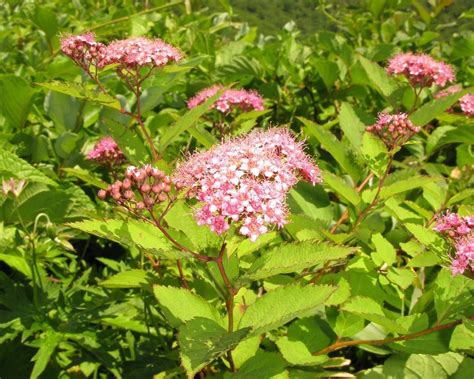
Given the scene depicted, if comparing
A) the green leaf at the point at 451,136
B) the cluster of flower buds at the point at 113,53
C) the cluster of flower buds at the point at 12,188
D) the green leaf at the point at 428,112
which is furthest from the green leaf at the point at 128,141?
the green leaf at the point at 451,136

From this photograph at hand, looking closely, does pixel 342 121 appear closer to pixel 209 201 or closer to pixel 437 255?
pixel 437 255

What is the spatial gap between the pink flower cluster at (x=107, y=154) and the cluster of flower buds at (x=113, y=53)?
13.9 inches

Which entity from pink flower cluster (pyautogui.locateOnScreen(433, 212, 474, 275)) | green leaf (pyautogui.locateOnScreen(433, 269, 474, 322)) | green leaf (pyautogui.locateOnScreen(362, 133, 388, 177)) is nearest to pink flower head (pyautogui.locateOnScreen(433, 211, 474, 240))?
pink flower cluster (pyautogui.locateOnScreen(433, 212, 474, 275))

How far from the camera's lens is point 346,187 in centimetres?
153

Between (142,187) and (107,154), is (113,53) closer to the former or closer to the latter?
(107,154)

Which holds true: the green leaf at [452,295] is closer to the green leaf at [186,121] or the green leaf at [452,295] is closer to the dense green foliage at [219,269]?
the dense green foliage at [219,269]

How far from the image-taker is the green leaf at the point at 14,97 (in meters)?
2.04

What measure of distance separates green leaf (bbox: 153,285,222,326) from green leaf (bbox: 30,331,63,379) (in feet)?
1.54

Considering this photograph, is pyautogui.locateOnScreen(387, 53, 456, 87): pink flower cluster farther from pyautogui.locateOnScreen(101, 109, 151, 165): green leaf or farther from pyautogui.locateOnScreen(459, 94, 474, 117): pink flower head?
pyautogui.locateOnScreen(101, 109, 151, 165): green leaf

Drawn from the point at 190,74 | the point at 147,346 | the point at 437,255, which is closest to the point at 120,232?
the point at 147,346

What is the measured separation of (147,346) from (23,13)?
280 cm

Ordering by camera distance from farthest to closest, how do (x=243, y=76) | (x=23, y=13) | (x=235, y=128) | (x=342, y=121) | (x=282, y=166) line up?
(x=23, y=13) → (x=243, y=76) → (x=235, y=128) → (x=342, y=121) → (x=282, y=166)

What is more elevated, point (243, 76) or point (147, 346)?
point (243, 76)

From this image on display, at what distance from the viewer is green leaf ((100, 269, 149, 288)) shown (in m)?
1.36
